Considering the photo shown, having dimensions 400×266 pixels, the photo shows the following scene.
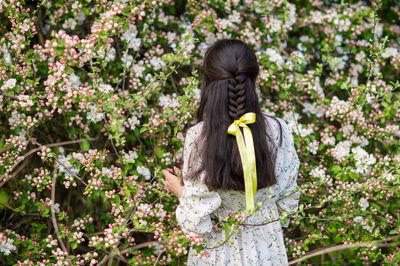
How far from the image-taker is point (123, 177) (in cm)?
210

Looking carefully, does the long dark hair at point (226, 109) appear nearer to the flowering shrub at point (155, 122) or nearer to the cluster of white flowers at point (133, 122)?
the flowering shrub at point (155, 122)

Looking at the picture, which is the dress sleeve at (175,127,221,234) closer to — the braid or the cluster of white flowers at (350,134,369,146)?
the braid

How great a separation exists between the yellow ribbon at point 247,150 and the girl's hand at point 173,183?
0.42 m

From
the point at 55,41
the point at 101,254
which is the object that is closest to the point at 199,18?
the point at 55,41

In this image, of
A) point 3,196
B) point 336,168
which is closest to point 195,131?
point 336,168

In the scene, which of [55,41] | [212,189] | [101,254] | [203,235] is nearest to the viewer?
[55,41]

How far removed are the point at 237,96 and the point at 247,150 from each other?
0.71ft

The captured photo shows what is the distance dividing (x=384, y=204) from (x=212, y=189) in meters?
1.52

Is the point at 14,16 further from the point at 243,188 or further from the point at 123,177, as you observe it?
the point at 243,188

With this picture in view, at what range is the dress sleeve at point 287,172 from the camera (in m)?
1.88

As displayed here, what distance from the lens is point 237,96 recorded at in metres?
1.66

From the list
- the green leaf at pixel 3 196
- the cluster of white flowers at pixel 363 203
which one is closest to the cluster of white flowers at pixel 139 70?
the green leaf at pixel 3 196

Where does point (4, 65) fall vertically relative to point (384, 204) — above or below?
above

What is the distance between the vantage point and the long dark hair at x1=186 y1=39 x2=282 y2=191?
1652 millimetres
